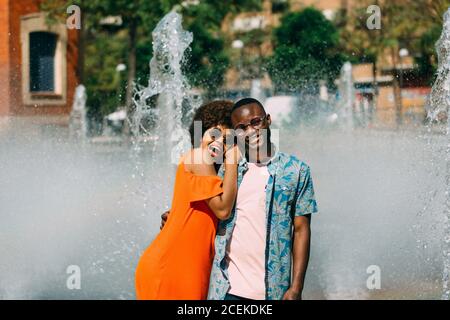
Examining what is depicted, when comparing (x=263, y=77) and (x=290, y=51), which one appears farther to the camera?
(x=263, y=77)

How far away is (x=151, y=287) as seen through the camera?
2.96m

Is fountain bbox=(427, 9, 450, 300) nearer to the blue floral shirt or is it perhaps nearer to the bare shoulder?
the blue floral shirt

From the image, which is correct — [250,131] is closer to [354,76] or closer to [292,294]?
[292,294]

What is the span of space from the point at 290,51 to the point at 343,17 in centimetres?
589

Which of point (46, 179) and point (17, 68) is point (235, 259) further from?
point (17, 68)

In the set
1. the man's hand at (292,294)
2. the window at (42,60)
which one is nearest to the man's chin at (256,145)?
the man's hand at (292,294)

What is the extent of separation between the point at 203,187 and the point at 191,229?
159mm

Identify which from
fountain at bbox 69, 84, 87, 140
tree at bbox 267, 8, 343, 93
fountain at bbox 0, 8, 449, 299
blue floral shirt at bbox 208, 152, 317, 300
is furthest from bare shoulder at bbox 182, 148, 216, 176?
tree at bbox 267, 8, 343, 93

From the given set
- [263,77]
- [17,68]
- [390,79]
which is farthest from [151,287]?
[390,79]

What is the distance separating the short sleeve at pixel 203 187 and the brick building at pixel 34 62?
16174 millimetres

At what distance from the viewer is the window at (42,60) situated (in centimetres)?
2216

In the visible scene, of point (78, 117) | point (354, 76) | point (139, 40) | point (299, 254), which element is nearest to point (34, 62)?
point (78, 117)

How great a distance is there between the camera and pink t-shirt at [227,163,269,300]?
291 cm

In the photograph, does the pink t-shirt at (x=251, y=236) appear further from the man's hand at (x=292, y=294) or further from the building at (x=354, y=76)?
the building at (x=354, y=76)
